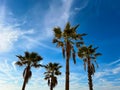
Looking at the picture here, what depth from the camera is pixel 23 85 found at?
3488cm

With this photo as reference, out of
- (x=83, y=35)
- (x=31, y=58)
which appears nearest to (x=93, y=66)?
(x=83, y=35)

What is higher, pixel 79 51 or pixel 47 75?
pixel 79 51

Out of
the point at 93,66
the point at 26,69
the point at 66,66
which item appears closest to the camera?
the point at 66,66

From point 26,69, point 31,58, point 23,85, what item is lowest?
point 23,85

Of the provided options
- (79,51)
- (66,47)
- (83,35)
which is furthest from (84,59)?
(66,47)

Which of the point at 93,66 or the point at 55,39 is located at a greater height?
the point at 55,39

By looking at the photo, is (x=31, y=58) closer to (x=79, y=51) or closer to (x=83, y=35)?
(x=79, y=51)

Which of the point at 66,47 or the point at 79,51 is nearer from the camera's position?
the point at 66,47

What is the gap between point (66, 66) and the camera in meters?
24.7

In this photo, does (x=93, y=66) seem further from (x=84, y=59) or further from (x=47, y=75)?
(x=47, y=75)

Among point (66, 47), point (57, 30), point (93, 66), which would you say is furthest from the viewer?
point (93, 66)

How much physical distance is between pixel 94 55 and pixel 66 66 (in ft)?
42.0

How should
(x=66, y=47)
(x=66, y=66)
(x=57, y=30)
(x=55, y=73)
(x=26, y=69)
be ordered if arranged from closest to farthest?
(x=66, y=66) → (x=66, y=47) → (x=57, y=30) → (x=26, y=69) → (x=55, y=73)

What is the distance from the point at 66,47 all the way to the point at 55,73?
17.2 metres
